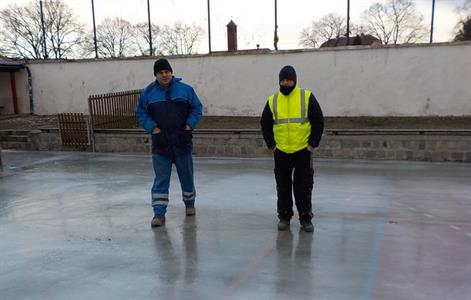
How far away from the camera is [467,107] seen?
1179 cm

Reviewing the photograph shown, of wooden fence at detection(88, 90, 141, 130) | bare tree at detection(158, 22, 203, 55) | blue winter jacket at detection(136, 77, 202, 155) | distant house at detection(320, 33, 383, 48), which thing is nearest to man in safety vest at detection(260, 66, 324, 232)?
blue winter jacket at detection(136, 77, 202, 155)

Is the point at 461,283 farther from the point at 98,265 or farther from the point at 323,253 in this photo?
the point at 98,265

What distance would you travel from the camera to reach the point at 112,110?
11523 mm

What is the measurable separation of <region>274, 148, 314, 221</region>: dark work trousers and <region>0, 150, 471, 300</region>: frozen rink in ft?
0.91

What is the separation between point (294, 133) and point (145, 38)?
17916 millimetres

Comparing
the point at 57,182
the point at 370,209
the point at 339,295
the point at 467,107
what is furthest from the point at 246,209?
the point at 467,107

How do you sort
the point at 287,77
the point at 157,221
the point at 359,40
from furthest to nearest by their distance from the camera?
the point at 359,40 < the point at 157,221 < the point at 287,77

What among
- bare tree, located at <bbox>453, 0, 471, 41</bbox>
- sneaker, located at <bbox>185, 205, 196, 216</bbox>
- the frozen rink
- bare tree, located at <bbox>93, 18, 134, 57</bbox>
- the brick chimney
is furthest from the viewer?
bare tree, located at <bbox>93, 18, 134, 57</bbox>

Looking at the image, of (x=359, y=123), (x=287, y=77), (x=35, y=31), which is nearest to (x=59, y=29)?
(x=35, y=31)

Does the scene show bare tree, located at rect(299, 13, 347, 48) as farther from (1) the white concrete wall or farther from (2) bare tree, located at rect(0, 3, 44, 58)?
(2) bare tree, located at rect(0, 3, 44, 58)

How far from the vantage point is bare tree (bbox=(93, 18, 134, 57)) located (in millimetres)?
21203

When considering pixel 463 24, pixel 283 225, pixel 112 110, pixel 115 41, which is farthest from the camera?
pixel 115 41

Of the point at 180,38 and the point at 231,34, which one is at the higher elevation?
the point at 180,38

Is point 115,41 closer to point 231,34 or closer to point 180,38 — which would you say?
point 180,38
